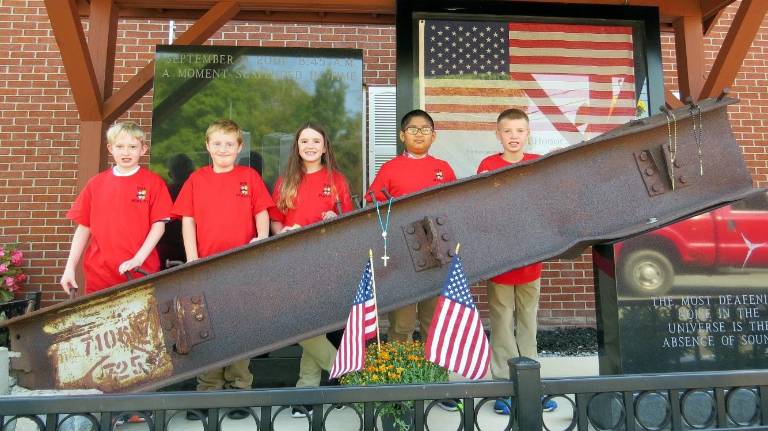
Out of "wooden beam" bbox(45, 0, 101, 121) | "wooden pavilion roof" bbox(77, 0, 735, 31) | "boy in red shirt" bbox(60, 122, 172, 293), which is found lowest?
"boy in red shirt" bbox(60, 122, 172, 293)

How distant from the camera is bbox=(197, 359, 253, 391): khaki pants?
3.21 meters

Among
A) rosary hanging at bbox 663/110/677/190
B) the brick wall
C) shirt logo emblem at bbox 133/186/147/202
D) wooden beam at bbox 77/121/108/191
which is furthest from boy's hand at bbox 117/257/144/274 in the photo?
the brick wall

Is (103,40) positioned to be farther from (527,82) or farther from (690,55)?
(690,55)

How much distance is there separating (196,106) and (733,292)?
177 inches

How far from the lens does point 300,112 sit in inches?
197

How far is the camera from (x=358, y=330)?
2.28 m

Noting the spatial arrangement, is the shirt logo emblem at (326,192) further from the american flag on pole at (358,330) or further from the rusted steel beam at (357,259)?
the american flag on pole at (358,330)

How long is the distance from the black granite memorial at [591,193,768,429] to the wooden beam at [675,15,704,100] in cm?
256

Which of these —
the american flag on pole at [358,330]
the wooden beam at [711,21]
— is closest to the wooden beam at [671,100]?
the wooden beam at [711,21]

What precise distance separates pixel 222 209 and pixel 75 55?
1.94m

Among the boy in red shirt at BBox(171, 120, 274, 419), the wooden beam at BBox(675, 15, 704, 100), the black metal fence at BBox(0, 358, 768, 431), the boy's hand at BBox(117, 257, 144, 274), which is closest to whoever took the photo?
the black metal fence at BBox(0, 358, 768, 431)

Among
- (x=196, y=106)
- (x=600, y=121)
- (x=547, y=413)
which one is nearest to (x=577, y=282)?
(x=600, y=121)

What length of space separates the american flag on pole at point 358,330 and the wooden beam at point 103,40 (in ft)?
10.3

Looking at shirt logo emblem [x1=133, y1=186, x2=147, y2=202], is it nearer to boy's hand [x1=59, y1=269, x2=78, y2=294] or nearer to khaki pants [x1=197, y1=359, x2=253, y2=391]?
boy's hand [x1=59, y1=269, x2=78, y2=294]
